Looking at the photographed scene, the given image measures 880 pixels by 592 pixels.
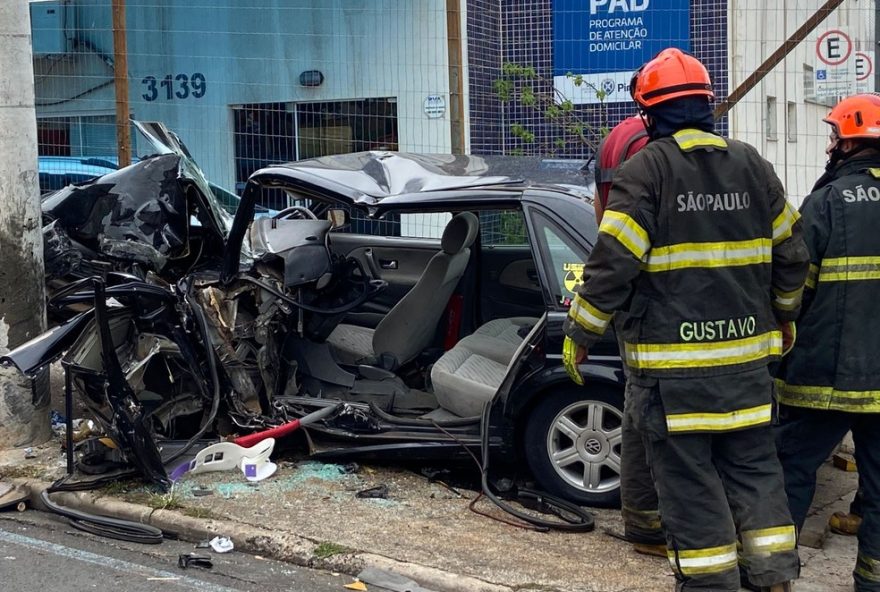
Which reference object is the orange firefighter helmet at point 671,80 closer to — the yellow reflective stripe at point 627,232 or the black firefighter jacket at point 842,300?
the yellow reflective stripe at point 627,232

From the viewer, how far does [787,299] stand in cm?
388

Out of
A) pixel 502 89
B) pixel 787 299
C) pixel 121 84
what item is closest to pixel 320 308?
pixel 787 299

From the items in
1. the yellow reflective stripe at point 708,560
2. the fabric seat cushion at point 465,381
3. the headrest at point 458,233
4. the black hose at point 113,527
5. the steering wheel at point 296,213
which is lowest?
the black hose at point 113,527

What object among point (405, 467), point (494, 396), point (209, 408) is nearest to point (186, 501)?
point (209, 408)

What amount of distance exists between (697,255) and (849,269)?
30.8 inches

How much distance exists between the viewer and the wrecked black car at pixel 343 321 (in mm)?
4988

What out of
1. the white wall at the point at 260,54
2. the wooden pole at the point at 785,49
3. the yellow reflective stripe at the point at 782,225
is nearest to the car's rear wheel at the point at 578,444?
the yellow reflective stripe at the point at 782,225

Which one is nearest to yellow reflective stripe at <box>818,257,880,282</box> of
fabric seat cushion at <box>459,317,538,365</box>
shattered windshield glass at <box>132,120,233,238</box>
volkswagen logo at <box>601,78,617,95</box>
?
fabric seat cushion at <box>459,317,538,365</box>

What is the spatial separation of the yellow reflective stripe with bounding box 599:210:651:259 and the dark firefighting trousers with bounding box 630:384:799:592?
0.51m

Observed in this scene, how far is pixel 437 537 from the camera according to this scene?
4645 millimetres

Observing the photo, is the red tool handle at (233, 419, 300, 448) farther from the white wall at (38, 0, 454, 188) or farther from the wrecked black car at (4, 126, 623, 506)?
the white wall at (38, 0, 454, 188)

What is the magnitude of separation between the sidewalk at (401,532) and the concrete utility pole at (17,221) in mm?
394

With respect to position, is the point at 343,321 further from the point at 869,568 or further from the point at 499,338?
the point at 869,568

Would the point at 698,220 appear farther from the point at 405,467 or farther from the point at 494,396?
the point at 405,467
